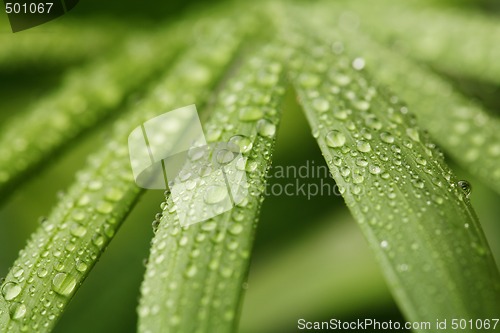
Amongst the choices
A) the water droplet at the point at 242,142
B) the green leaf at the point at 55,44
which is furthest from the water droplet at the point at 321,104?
the green leaf at the point at 55,44

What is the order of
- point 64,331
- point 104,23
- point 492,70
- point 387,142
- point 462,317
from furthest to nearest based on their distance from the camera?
point 104,23
point 64,331
point 492,70
point 387,142
point 462,317

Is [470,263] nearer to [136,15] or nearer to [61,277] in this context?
[61,277]

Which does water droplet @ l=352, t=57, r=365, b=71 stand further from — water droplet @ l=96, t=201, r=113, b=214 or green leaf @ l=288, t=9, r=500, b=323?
water droplet @ l=96, t=201, r=113, b=214

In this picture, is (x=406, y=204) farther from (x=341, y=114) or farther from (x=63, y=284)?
(x=63, y=284)

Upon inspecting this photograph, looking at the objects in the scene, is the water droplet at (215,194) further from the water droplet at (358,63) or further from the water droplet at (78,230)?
the water droplet at (358,63)

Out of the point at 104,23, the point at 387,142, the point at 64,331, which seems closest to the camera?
the point at 387,142

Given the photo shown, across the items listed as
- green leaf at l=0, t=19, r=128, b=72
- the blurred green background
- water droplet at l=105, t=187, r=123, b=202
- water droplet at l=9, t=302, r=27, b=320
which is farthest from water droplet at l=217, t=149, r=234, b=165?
green leaf at l=0, t=19, r=128, b=72

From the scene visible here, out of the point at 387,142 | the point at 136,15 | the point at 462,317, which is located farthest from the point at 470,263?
the point at 136,15
